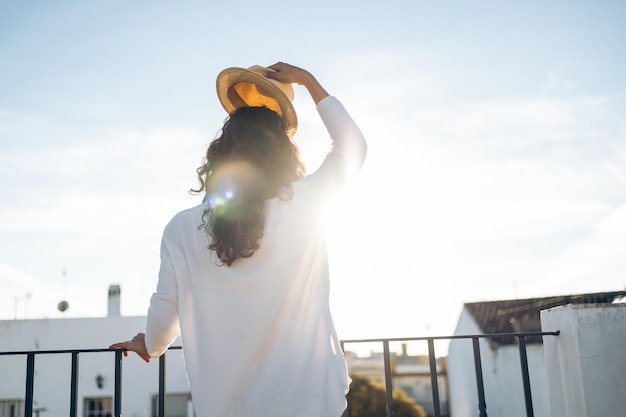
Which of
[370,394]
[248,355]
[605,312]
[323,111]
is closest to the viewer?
[248,355]

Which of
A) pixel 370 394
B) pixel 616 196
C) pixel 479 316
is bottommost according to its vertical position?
pixel 370 394

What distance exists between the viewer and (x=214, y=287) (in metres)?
1.59

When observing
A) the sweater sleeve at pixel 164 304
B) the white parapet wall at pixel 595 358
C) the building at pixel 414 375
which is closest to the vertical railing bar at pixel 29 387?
the sweater sleeve at pixel 164 304

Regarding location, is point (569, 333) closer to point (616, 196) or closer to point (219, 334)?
point (219, 334)

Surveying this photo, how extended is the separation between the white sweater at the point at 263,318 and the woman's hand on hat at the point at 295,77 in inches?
15.9

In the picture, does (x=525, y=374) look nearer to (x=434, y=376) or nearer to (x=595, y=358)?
(x=595, y=358)

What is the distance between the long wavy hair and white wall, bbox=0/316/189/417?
2103 cm

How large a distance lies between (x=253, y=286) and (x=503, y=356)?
20.0m

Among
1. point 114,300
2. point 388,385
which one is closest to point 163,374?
point 388,385

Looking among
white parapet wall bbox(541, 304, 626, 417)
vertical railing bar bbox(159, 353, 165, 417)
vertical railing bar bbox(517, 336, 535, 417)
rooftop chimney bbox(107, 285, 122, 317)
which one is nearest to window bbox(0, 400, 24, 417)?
rooftop chimney bbox(107, 285, 122, 317)

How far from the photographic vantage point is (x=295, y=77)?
1937 mm

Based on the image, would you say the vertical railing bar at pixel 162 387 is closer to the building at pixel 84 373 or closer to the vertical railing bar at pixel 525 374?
the vertical railing bar at pixel 525 374

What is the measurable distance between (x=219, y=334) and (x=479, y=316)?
22186 millimetres

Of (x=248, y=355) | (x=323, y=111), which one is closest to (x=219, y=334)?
(x=248, y=355)
